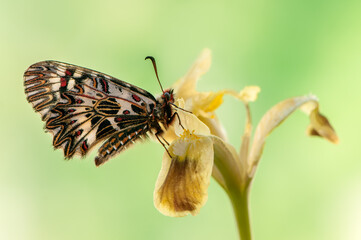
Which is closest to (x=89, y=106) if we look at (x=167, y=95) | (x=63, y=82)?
(x=63, y=82)

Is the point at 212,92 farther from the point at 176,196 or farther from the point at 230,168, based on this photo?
the point at 176,196

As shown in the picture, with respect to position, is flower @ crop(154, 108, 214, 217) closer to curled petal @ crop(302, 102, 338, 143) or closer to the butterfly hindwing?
the butterfly hindwing

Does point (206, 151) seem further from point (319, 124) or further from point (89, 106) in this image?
point (319, 124)

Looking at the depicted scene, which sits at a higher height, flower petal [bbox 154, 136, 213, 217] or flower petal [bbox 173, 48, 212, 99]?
flower petal [bbox 173, 48, 212, 99]

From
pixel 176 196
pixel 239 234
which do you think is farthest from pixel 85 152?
pixel 239 234

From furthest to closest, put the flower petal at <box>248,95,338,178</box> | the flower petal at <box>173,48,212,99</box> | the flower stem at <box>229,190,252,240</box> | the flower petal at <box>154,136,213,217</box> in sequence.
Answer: the flower petal at <box>173,48,212,99</box> → the flower petal at <box>248,95,338,178</box> → the flower stem at <box>229,190,252,240</box> → the flower petal at <box>154,136,213,217</box>

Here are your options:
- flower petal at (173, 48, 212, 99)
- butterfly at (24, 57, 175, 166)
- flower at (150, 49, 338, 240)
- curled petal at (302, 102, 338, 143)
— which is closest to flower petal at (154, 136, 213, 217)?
flower at (150, 49, 338, 240)
